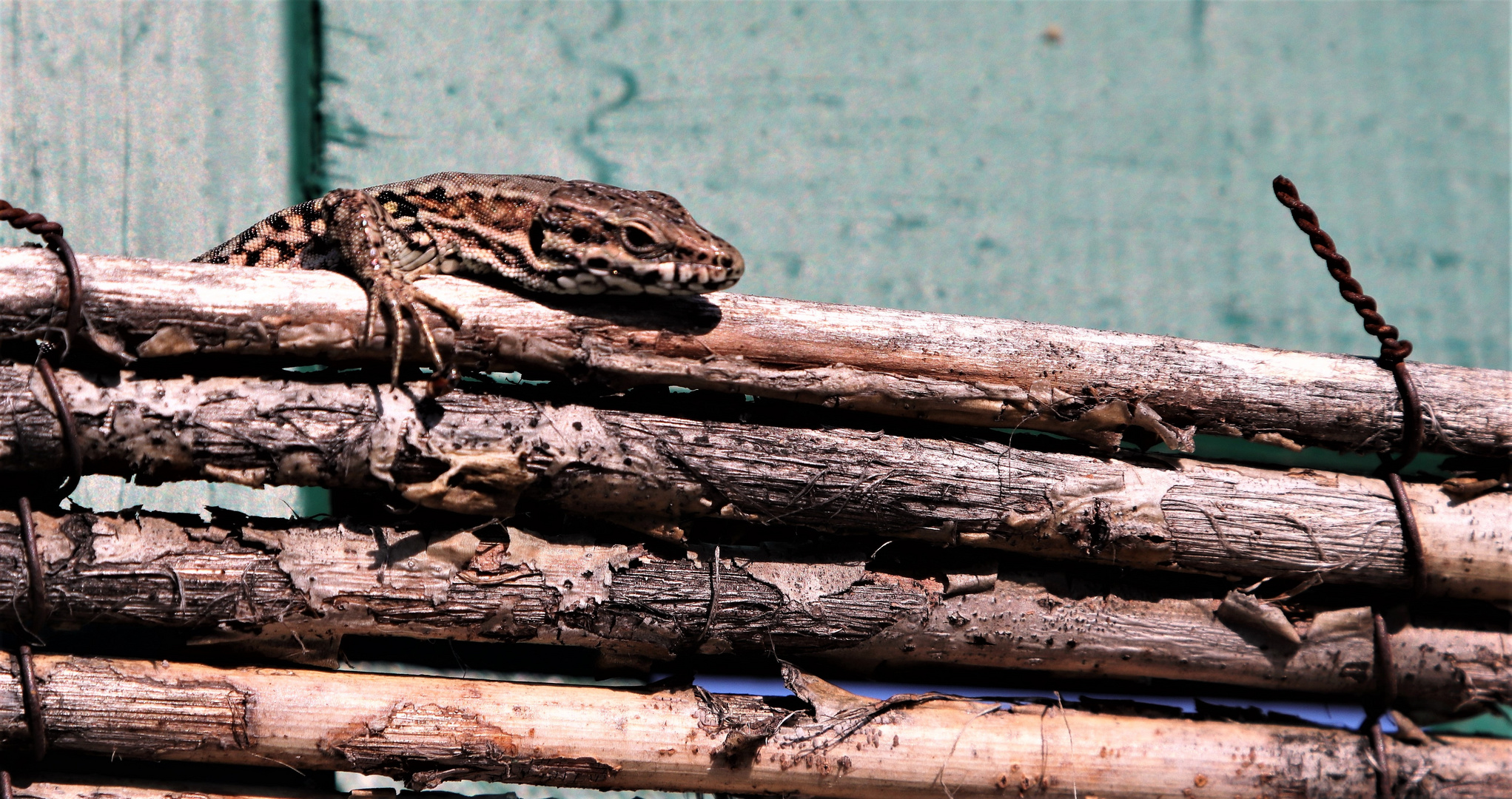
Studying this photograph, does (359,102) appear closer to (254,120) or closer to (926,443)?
(254,120)

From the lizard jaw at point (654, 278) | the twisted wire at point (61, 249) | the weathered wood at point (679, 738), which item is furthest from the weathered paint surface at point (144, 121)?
the lizard jaw at point (654, 278)

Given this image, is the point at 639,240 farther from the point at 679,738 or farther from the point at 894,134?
the point at 894,134

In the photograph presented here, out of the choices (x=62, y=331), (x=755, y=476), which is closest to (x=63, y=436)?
(x=62, y=331)

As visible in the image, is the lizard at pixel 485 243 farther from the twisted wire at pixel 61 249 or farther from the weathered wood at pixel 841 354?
the twisted wire at pixel 61 249

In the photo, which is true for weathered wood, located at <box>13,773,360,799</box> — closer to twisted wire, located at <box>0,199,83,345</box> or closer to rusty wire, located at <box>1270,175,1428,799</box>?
twisted wire, located at <box>0,199,83,345</box>

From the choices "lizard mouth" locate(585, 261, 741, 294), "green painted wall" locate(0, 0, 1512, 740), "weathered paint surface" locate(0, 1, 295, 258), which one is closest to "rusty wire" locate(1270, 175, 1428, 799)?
"lizard mouth" locate(585, 261, 741, 294)
